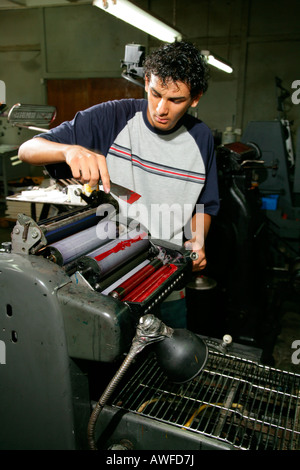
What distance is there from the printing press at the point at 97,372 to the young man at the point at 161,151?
1.55 feet

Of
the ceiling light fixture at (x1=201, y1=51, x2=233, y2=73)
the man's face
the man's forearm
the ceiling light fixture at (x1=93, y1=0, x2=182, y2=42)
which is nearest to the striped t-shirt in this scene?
the man's face

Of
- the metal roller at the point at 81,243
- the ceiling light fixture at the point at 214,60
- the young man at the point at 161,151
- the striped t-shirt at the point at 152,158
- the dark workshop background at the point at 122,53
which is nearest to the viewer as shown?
the metal roller at the point at 81,243

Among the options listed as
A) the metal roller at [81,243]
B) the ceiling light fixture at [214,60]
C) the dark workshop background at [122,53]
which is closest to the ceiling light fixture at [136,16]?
the ceiling light fixture at [214,60]

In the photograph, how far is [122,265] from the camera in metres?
1.16

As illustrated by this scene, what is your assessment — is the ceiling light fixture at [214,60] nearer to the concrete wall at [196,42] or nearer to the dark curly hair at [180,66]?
the concrete wall at [196,42]

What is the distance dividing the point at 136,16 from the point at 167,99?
1.91m

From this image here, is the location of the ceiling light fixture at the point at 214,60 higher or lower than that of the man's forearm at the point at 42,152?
higher

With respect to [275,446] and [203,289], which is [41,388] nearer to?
[275,446]

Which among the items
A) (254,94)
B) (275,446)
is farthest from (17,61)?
(275,446)

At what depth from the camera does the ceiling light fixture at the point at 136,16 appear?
246 cm

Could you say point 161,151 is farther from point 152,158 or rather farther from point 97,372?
point 97,372

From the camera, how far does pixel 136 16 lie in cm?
284

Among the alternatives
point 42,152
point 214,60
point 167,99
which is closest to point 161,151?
point 167,99

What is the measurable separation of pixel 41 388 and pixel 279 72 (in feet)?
22.8
